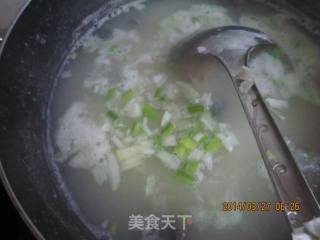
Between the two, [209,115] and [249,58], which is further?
[249,58]

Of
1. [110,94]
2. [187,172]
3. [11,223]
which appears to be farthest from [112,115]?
[11,223]

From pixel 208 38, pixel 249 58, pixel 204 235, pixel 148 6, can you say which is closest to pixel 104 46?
pixel 148 6

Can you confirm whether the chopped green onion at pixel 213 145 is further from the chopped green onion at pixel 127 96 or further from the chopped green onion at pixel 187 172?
the chopped green onion at pixel 127 96

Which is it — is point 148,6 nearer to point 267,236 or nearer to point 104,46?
point 104,46

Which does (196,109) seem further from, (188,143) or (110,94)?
(110,94)

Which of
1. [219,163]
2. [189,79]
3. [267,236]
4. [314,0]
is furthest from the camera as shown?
[314,0]

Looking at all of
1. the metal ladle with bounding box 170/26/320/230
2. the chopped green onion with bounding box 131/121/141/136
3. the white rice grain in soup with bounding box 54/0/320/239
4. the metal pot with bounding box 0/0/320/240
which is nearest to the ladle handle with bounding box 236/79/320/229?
the metal ladle with bounding box 170/26/320/230

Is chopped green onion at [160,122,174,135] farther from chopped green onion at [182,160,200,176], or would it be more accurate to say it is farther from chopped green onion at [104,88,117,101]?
chopped green onion at [104,88,117,101]

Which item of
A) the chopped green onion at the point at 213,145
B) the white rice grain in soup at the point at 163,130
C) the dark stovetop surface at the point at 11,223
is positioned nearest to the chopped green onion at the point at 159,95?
the white rice grain in soup at the point at 163,130
